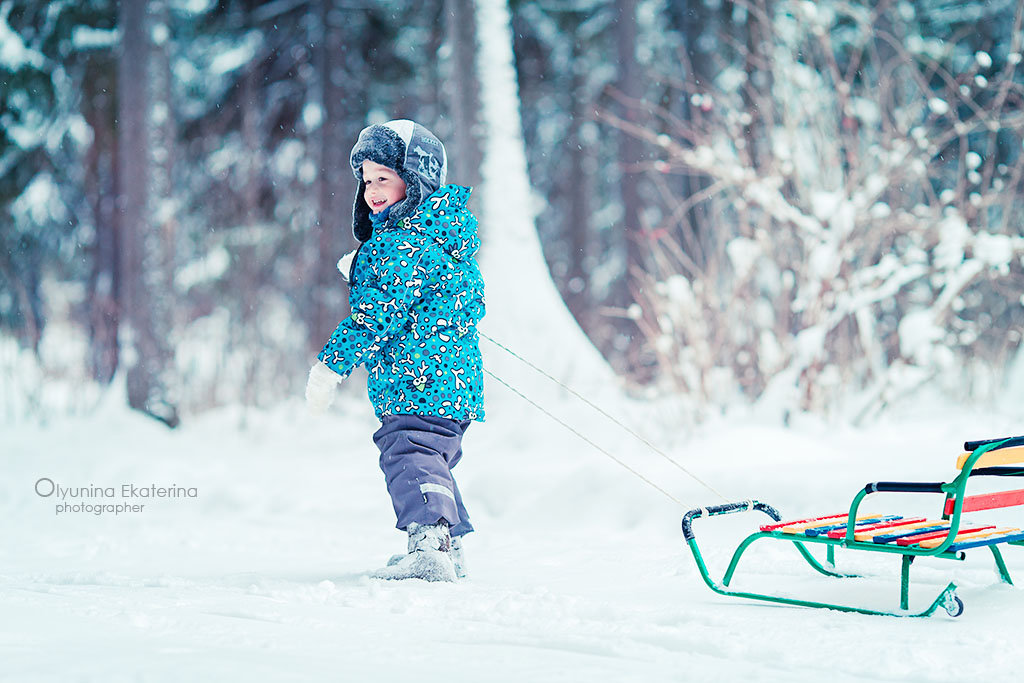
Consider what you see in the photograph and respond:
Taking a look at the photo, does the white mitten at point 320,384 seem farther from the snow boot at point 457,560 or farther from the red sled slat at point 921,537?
the red sled slat at point 921,537

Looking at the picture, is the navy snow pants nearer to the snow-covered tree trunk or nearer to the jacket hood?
the jacket hood

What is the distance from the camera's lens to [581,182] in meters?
16.1

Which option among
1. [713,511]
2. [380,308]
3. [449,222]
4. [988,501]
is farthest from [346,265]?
[988,501]

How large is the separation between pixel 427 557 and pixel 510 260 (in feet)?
13.0

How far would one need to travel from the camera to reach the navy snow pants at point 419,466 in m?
3.29

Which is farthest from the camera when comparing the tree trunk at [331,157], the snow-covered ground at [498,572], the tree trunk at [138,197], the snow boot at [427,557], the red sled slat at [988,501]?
the tree trunk at [331,157]

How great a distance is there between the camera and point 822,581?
10.6ft

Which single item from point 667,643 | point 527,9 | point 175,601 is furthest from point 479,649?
point 527,9

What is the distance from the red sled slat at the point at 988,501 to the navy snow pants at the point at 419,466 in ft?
4.95

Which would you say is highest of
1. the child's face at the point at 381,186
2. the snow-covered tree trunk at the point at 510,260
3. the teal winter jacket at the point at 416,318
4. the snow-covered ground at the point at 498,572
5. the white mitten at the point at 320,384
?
the snow-covered tree trunk at the point at 510,260

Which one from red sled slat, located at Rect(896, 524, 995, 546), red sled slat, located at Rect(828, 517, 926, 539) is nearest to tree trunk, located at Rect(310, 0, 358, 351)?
red sled slat, located at Rect(828, 517, 926, 539)

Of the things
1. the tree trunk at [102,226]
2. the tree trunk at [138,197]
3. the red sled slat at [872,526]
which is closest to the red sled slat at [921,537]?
the red sled slat at [872,526]

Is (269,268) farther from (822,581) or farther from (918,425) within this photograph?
(822,581)

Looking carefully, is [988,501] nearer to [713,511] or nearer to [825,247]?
[713,511]
